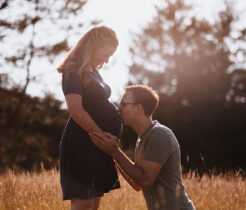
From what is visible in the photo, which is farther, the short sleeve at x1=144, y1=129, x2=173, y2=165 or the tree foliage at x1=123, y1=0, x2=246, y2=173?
the tree foliage at x1=123, y1=0, x2=246, y2=173

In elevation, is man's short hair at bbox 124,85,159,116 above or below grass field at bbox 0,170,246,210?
above

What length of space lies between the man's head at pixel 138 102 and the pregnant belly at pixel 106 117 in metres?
0.12

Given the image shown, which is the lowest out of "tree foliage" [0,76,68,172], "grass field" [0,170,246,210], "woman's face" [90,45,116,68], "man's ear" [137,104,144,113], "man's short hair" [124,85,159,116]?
"tree foliage" [0,76,68,172]

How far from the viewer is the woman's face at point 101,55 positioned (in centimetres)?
272

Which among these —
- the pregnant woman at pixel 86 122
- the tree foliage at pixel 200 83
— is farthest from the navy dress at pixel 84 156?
the tree foliage at pixel 200 83

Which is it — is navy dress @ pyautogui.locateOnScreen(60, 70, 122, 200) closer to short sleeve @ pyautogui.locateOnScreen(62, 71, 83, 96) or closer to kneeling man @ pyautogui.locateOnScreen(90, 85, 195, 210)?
short sleeve @ pyautogui.locateOnScreen(62, 71, 83, 96)

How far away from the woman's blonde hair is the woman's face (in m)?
0.03

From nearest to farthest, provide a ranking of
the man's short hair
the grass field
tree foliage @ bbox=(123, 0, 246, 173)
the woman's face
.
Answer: the woman's face → the man's short hair → the grass field → tree foliage @ bbox=(123, 0, 246, 173)

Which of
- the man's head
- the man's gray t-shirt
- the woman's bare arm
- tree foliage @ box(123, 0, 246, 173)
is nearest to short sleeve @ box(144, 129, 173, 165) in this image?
the man's gray t-shirt

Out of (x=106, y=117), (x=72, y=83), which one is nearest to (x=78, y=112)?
(x=72, y=83)

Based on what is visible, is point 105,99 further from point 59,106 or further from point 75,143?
point 59,106

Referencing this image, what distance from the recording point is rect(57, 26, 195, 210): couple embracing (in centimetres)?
251

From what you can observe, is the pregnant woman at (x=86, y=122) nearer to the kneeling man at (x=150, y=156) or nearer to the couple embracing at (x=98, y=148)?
the couple embracing at (x=98, y=148)

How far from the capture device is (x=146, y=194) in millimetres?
2812
